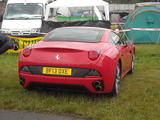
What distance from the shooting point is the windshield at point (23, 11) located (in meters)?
16.4

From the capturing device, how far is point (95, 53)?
555 centimetres

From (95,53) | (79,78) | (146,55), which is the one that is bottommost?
(146,55)

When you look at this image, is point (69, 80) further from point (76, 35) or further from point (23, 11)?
point (23, 11)

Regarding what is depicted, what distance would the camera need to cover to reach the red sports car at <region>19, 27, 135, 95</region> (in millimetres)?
5477

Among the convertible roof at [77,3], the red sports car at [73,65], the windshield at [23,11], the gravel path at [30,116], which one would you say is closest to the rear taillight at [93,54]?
the red sports car at [73,65]

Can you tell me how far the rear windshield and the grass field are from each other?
106 centimetres

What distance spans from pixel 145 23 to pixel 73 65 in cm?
1285

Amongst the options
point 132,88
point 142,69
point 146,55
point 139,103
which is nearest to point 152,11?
point 146,55

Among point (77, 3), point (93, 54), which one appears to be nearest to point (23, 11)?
point (77, 3)

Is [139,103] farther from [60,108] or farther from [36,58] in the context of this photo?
[36,58]

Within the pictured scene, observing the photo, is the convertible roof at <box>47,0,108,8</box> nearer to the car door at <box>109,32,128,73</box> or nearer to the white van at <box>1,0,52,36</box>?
the white van at <box>1,0,52,36</box>

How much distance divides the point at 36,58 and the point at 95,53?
105 cm

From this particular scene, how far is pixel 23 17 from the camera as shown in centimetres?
1625

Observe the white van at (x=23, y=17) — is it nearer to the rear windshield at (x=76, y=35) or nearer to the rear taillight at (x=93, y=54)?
the rear windshield at (x=76, y=35)
